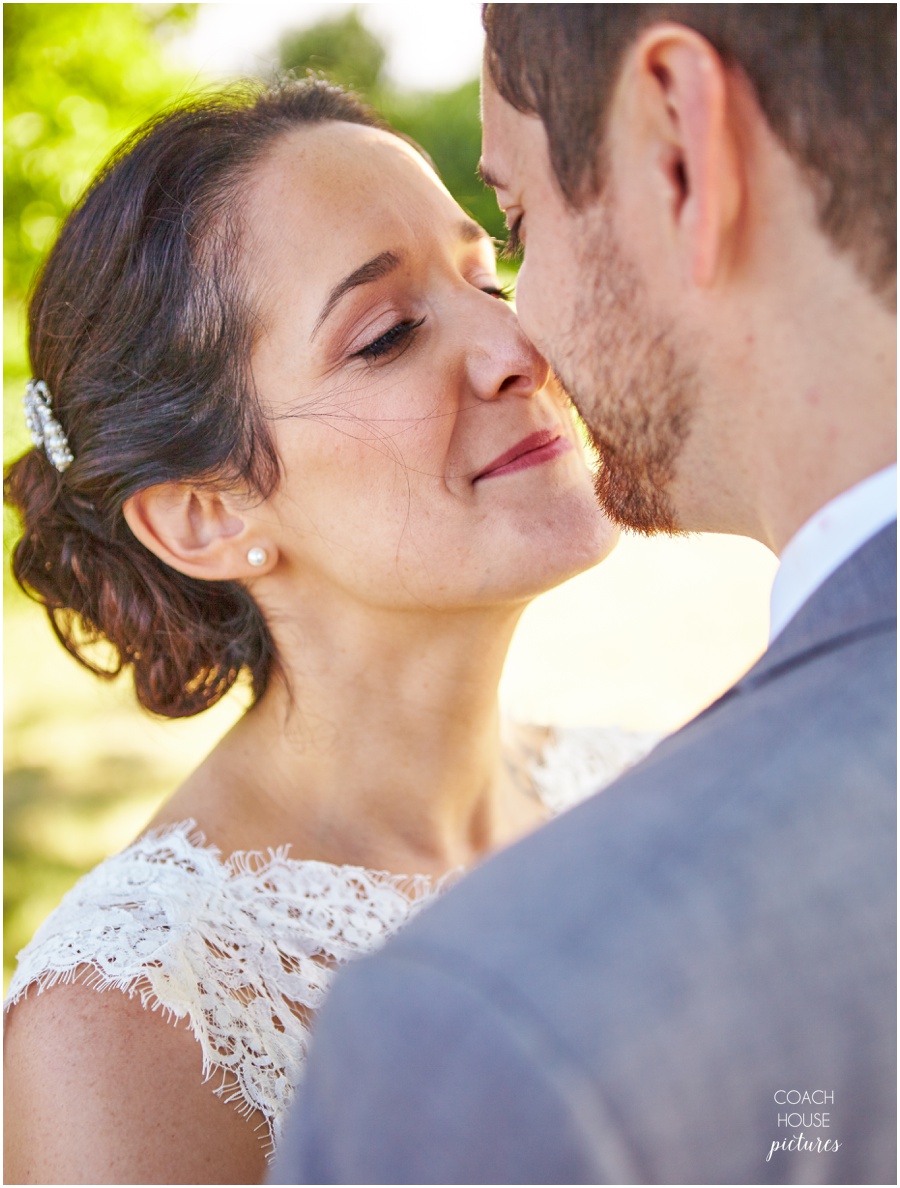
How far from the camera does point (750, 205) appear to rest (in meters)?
1.18

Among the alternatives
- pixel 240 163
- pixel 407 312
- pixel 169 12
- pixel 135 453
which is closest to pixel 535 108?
pixel 407 312

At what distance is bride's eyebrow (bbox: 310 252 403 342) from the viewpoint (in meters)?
2.08

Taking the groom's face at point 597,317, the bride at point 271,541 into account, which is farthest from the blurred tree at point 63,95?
the groom's face at point 597,317

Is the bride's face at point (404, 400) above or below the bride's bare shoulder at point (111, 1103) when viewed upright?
above

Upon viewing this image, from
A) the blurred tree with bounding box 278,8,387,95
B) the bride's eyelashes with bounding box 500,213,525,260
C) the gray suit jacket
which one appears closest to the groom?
the gray suit jacket

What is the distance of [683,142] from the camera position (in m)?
1.17

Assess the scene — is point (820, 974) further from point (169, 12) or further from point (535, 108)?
point (169, 12)

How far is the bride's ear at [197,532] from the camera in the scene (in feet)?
7.73

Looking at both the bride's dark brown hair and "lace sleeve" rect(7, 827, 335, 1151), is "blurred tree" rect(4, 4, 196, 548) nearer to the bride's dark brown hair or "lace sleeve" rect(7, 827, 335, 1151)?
the bride's dark brown hair

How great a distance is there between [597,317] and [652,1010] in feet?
2.74

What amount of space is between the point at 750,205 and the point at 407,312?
1039mm

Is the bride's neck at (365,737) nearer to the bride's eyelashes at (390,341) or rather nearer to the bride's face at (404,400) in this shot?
the bride's face at (404,400)

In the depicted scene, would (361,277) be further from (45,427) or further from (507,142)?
(45,427)

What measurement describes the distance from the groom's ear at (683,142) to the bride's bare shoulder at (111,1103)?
146cm
